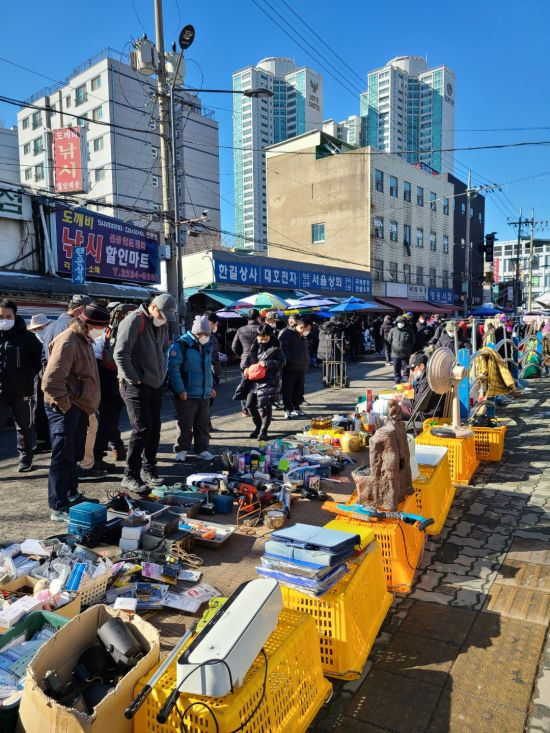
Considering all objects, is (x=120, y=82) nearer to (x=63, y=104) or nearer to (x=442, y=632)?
(x=63, y=104)

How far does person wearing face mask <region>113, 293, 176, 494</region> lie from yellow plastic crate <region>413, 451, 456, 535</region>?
2.82 m

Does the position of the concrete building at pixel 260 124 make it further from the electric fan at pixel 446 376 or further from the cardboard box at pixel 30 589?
the cardboard box at pixel 30 589

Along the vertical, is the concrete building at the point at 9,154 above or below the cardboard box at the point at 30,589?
above

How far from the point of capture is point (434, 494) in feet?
14.4

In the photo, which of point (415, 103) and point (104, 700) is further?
point (415, 103)

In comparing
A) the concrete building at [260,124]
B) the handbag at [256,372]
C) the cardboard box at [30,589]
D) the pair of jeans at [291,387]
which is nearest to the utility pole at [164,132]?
the pair of jeans at [291,387]

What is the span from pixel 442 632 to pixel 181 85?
1477 cm

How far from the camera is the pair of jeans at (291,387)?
365 inches

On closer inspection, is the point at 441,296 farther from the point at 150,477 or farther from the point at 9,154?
the point at 9,154

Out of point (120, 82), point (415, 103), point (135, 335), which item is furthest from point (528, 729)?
point (415, 103)

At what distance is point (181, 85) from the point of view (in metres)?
13.7

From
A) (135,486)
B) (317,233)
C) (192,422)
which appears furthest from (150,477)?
(317,233)

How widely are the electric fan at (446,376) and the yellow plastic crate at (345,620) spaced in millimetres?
3322

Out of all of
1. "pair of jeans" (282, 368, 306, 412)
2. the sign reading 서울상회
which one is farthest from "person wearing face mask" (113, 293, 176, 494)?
the sign reading 서울상회
